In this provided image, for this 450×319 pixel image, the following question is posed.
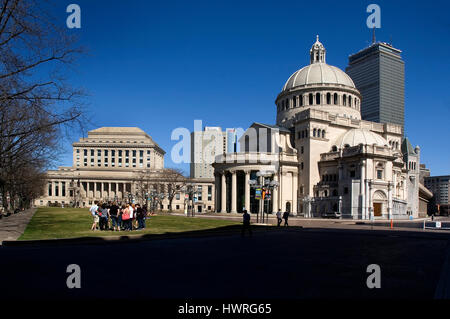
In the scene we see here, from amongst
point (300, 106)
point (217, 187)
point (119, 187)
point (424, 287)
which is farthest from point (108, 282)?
point (119, 187)

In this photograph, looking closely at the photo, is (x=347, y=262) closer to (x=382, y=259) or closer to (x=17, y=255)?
(x=382, y=259)

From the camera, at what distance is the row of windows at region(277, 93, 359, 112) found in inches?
3593

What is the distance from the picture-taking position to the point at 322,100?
9094cm

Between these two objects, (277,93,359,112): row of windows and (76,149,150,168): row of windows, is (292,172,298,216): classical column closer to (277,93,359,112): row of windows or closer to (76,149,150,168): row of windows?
(277,93,359,112): row of windows

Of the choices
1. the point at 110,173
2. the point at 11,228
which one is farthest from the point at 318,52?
the point at 11,228

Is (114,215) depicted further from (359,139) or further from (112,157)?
(112,157)

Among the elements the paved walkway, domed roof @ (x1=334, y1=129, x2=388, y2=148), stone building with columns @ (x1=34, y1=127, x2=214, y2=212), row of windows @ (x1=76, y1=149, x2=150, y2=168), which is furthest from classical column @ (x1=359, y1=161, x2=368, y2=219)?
row of windows @ (x1=76, y1=149, x2=150, y2=168)

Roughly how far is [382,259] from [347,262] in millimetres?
2287

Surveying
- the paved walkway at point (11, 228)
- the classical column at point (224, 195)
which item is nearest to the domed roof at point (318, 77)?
A: the classical column at point (224, 195)

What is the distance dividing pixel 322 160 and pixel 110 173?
9256cm

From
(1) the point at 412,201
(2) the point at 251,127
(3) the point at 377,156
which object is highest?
(2) the point at 251,127

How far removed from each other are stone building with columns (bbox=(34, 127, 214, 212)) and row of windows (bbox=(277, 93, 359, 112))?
47.9m

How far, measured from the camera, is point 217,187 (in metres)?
89.6

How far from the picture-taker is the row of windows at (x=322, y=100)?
3593 inches
